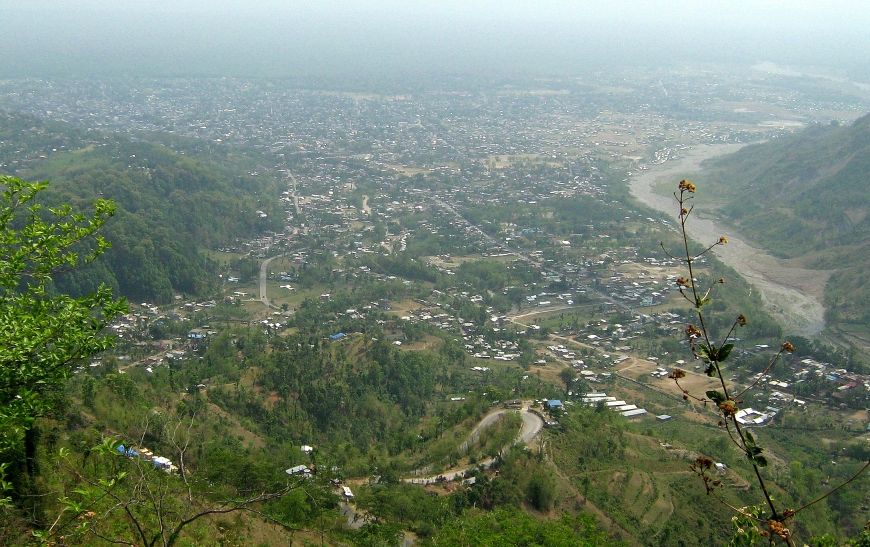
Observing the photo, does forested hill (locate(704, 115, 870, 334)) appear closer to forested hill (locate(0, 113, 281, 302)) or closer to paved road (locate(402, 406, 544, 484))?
paved road (locate(402, 406, 544, 484))

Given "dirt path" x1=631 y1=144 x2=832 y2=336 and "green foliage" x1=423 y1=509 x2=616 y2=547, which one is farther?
"dirt path" x1=631 y1=144 x2=832 y2=336

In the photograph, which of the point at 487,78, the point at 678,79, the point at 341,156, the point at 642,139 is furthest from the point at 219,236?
the point at 678,79

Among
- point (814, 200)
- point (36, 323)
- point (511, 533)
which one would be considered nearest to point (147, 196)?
point (511, 533)

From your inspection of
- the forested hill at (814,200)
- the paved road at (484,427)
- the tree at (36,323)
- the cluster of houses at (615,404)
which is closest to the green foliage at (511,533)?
the paved road at (484,427)

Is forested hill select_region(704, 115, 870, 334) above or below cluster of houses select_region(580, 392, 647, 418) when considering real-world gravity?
above

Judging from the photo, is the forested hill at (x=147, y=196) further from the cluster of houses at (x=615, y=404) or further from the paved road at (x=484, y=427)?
the paved road at (x=484, y=427)

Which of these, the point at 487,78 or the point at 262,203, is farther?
the point at 487,78

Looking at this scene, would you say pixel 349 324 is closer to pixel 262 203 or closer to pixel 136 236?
pixel 136 236

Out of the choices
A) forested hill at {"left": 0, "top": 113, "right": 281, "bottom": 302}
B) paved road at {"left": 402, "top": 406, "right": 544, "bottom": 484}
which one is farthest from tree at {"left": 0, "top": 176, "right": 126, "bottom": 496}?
forested hill at {"left": 0, "top": 113, "right": 281, "bottom": 302}
